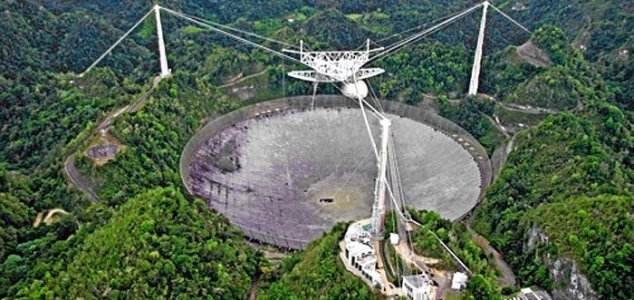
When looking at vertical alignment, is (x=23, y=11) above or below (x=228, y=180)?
above

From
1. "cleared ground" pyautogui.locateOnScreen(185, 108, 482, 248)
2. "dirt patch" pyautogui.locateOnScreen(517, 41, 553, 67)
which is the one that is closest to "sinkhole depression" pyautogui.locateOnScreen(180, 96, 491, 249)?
"cleared ground" pyautogui.locateOnScreen(185, 108, 482, 248)

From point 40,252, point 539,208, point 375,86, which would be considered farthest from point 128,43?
point 539,208

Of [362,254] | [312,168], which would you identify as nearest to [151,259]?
[362,254]

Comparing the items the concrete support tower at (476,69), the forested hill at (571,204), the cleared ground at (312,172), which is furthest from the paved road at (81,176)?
the concrete support tower at (476,69)

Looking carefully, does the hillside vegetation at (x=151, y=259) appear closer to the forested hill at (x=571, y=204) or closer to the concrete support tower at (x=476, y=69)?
the forested hill at (x=571, y=204)

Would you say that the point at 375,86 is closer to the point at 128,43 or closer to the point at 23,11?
the point at 128,43

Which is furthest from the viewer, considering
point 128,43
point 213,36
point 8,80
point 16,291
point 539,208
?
point 213,36
